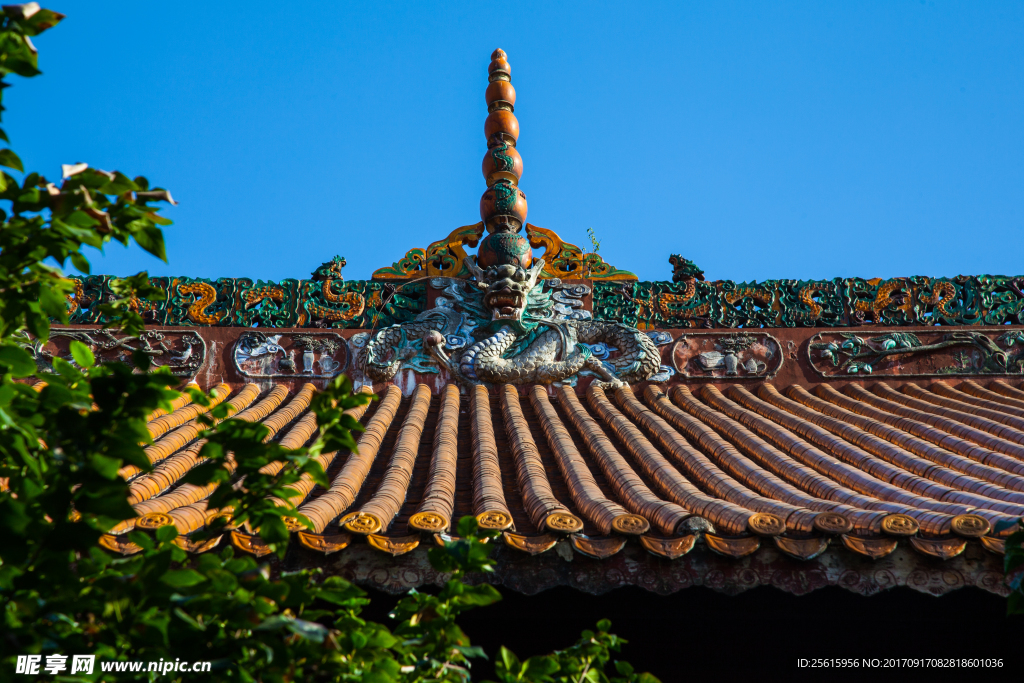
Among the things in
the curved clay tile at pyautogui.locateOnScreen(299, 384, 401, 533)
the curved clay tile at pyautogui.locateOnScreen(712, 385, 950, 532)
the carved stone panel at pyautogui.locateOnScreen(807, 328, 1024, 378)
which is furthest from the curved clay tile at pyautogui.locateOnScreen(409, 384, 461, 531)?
the carved stone panel at pyautogui.locateOnScreen(807, 328, 1024, 378)

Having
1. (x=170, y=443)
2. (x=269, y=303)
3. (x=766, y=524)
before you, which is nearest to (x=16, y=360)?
(x=766, y=524)

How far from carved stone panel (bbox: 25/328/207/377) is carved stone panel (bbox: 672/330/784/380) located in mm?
3652

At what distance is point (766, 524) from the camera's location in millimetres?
3494

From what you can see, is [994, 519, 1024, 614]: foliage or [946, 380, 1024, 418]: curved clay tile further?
[946, 380, 1024, 418]: curved clay tile

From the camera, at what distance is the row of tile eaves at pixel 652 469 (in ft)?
11.5

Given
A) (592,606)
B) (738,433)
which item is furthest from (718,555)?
(738,433)

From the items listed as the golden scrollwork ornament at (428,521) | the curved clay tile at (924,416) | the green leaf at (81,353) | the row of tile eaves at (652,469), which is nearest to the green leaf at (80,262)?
the green leaf at (81,353)

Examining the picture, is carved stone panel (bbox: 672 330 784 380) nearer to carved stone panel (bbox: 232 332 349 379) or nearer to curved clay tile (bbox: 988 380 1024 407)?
curved clay tile (bbox: 988 380 1024 407)

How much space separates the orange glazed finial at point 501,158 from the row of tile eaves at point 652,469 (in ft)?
5.16

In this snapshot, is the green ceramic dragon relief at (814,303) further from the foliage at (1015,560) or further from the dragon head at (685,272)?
the foliage at (1015,560)

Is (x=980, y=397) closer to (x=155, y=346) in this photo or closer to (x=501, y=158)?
(x=501, y=158)

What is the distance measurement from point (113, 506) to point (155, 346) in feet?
17.6

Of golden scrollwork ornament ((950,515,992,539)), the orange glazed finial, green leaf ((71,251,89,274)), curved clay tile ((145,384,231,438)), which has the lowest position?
golden scrollwork ornament ((950,515,992,539))

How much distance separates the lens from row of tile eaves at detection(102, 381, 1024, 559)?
11.5ft
